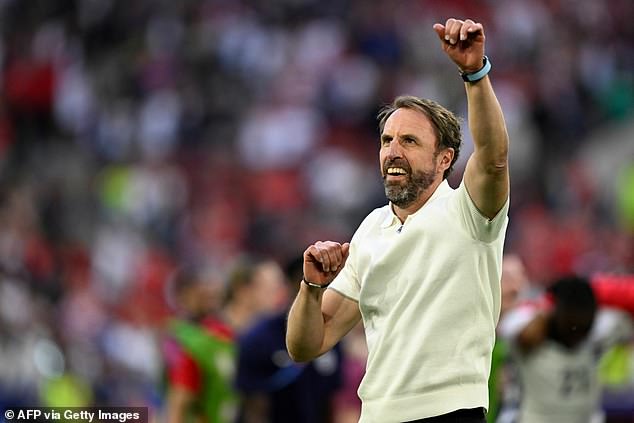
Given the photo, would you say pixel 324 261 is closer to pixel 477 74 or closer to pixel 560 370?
pixel 477 74

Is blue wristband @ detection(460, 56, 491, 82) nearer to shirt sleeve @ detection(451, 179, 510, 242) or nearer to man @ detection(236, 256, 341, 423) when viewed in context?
shirt sleeve @ detection(451, 179, 510, 242)

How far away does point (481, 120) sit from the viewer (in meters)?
5.02

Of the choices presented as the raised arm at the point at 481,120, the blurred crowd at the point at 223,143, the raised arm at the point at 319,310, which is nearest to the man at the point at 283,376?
the raised arm at the point at 319,310

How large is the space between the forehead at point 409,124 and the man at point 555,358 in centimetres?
292

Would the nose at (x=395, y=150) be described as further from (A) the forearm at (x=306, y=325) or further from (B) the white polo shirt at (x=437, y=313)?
(A) the forearm at (x=306, y=325)

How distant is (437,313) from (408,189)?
0.48 meters

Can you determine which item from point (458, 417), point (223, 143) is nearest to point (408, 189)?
point (458, 417)

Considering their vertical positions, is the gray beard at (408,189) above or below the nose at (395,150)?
below

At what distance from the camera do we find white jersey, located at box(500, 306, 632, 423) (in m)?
8.38

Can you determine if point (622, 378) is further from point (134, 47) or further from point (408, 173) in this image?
point (134, 47)

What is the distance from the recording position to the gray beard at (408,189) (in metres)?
5.42

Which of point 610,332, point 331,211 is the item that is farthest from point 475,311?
point 331,211

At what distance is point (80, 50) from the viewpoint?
23.2 metres

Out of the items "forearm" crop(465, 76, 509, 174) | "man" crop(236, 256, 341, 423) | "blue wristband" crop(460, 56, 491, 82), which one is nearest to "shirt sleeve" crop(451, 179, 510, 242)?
"forearm" crop(465, 76, 509, 174)
